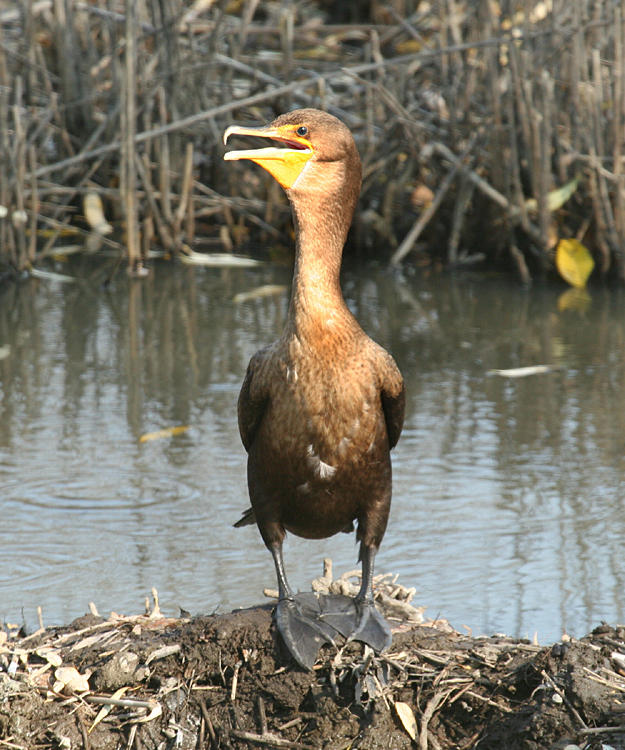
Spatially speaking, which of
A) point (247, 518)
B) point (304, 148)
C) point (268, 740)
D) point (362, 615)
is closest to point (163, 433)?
point (247, 518)

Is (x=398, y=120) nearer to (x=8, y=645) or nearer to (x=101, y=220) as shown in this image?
(x=101, y=220)

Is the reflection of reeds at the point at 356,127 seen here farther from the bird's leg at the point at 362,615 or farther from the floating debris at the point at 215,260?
the bird's leg at the point at 362,615

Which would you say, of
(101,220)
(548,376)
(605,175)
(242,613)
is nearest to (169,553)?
(242,613)

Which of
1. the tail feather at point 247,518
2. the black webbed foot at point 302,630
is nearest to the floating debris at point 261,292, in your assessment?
the tail feather at point 247,518

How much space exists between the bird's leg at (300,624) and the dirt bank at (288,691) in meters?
0.05

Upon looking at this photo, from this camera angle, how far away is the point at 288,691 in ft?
9.91

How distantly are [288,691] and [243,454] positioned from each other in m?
2.11

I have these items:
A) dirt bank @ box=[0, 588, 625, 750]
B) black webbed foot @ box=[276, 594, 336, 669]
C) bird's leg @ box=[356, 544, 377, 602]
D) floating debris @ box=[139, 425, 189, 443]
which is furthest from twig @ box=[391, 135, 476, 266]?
dirt bank @ box=[0, 588, 625, 750]

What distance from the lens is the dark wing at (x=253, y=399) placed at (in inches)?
130

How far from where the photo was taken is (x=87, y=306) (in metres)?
7.48

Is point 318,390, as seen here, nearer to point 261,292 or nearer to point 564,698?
point 564,698

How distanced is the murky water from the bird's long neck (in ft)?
3.44

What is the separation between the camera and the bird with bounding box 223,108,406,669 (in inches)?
124

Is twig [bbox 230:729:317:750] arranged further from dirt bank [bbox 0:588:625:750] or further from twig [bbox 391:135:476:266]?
twig [bbox 391:135:476:266]
